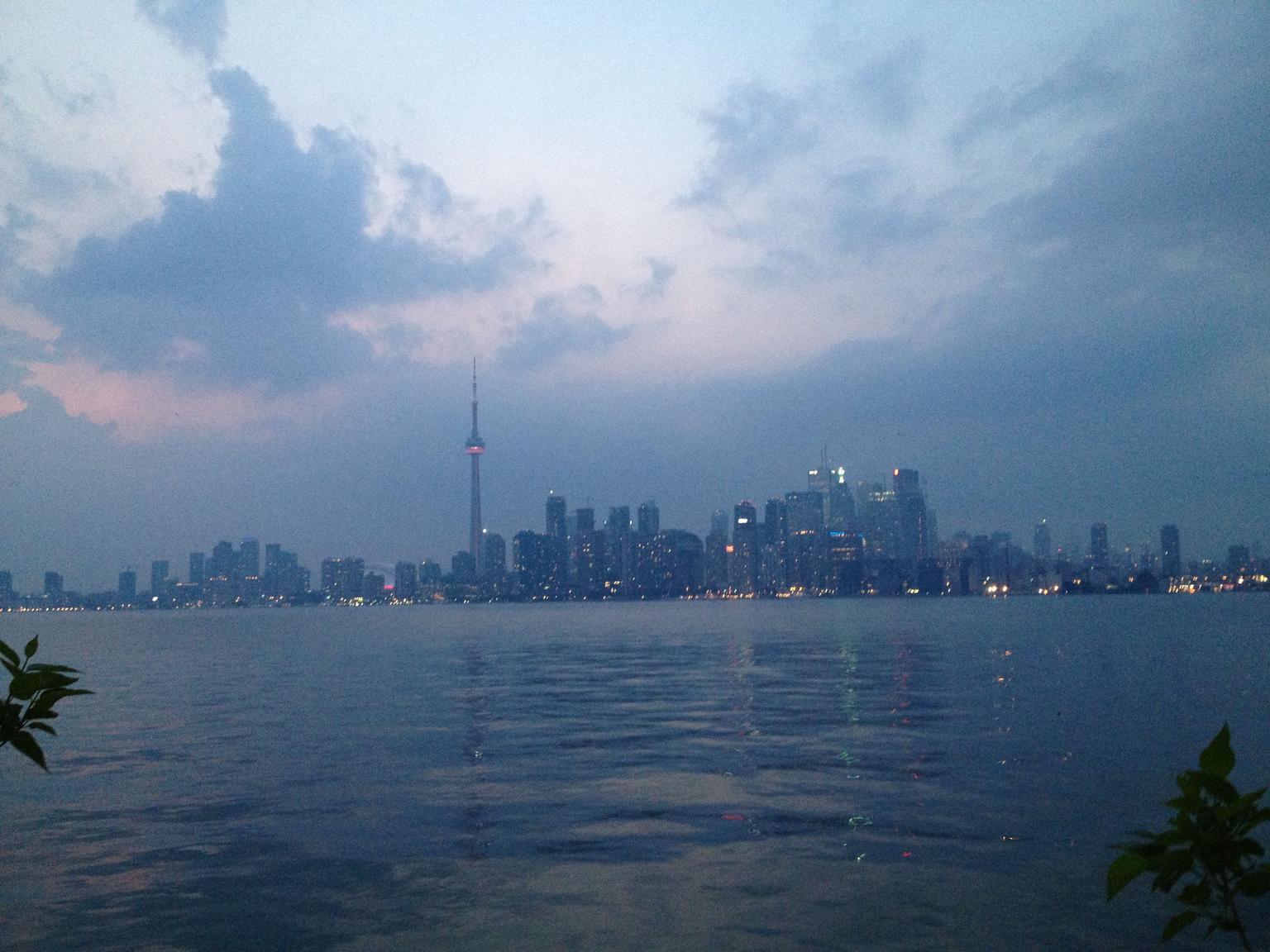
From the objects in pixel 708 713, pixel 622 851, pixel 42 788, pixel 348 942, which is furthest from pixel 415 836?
pixel 708 713

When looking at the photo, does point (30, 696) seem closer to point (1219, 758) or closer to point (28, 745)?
point (28, 745)

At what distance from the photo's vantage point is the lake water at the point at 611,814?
14828mm

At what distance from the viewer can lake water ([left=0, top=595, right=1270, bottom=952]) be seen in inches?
584

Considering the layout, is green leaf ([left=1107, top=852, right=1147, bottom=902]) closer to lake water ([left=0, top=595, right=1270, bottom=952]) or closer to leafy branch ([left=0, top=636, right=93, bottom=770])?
leafy branch ([left=0, top=636, right=93, bottom=770])

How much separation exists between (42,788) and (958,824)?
23.5m

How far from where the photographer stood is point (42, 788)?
27156mm

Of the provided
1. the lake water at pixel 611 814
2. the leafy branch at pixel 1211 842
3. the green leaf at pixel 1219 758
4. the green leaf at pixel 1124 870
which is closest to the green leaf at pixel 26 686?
the green leaf at pixel 1124 870

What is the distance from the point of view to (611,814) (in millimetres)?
21469

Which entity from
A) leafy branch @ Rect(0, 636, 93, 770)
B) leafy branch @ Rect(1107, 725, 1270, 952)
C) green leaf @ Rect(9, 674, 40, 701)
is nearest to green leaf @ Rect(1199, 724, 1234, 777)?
leafy branch @ Rect(1107, 725, 1270, 952)

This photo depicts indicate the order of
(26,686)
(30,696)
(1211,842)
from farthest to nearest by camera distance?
(1211,842), (30,696), (26,686)

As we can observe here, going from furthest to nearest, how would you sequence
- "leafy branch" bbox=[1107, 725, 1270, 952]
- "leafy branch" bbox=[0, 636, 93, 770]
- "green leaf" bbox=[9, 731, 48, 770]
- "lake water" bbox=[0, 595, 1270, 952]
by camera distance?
"lake water" bbox=[0, 595, 1270, 952], "leafy branch" bbox=[1107, 725, 1270, 952], "leafy branch" bbox=[0, 636, 93, 770], "green leaf" bbox=[9, 731, 48, 770]

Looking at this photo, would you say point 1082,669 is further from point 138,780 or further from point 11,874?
point 11,874

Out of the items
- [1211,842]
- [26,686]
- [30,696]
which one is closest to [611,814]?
[1211,842]

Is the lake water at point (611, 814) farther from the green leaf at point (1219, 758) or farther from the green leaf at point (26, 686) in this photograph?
the green leaf at point (26, 686)
